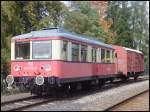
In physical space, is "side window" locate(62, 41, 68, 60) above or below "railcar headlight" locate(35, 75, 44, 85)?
above

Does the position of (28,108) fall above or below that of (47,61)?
below

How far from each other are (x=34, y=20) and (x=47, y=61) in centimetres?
577

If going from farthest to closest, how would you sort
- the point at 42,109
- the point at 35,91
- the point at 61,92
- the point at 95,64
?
1. the point at 95,64
2. the point at 61,92
3. the point at 35,91
4. the point at 42,109

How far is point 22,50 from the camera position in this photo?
1725 cm

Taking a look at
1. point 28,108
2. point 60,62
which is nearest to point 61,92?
point 60,62

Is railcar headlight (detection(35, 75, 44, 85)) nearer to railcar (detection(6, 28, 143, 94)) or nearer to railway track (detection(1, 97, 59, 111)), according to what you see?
railcar (detection(6, 28, 143, 94))

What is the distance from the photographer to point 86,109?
43.5ft

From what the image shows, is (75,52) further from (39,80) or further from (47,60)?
(39,80)

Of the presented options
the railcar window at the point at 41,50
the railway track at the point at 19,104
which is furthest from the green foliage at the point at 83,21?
the railway track at the point at 19,104

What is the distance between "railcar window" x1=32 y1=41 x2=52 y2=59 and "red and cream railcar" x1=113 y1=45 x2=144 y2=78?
11.4 m

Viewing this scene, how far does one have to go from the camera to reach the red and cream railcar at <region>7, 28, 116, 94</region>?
16.1 meters

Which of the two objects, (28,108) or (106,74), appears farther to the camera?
(106,74)

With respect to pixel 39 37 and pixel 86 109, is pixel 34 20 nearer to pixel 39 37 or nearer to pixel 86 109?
pixel 39 37

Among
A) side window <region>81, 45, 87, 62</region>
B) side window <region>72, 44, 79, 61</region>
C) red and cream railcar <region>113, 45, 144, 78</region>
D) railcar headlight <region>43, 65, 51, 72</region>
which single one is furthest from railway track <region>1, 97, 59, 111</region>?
red and cream railcar <region>113, 45, 144, 78</region>
